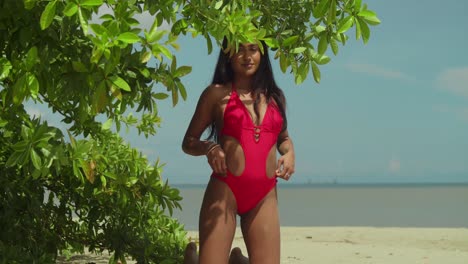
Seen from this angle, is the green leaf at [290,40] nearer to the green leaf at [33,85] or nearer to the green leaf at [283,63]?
the green leaf at [283,63]

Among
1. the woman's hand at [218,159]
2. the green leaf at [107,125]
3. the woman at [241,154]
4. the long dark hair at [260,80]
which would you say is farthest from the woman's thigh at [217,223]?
the green leaf at [107,125]

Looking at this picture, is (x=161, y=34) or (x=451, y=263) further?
(x=451, y=263)

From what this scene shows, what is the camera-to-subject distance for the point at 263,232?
13.6 feet

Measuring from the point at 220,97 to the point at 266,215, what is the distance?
Result: 77 cm

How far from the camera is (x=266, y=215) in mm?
4156

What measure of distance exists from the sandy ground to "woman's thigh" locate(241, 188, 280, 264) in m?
4.22

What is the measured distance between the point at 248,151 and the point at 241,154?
0.15 ft

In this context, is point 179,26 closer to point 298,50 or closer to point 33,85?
point 298,50

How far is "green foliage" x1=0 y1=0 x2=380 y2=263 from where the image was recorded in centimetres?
334

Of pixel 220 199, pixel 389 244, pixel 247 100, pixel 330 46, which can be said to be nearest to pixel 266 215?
pixel 220 199

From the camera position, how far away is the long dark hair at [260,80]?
4.28 meters

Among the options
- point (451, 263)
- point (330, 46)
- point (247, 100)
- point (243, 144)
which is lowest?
point (451, 263)

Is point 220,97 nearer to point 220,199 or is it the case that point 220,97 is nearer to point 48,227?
point 220,199

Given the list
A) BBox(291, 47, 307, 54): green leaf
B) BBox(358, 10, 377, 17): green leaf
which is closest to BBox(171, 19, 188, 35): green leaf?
BBox(291, 47, 307, 54): green leaf
